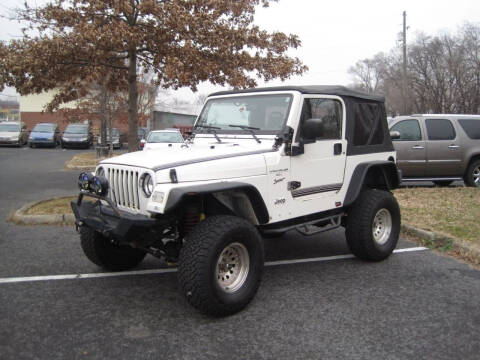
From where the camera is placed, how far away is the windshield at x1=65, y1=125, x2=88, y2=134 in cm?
2757

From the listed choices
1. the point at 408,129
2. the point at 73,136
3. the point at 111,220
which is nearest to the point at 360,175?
the point at 111,220

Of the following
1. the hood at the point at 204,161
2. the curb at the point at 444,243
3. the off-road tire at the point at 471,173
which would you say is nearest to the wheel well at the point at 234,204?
the hood at the point at 204,161

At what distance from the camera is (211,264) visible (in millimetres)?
3555

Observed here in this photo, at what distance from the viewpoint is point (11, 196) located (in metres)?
9.67

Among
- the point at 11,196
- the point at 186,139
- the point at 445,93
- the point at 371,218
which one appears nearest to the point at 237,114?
the point at 186,139

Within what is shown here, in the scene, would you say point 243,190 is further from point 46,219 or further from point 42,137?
point 42,137

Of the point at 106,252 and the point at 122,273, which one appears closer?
the point at 106,252

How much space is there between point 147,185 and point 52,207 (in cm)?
481

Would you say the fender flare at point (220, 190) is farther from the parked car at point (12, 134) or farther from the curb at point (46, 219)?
the parked car at point (12, 134)

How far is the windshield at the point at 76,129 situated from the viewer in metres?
27.6

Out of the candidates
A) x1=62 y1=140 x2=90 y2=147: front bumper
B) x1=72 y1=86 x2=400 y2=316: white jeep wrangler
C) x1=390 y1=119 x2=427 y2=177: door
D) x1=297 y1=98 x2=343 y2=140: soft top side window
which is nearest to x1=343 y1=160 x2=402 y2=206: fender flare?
x1=72 y1=86 x2=400 y2=316: white jeep wrangler

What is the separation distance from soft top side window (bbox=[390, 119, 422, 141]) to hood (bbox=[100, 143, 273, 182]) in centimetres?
697

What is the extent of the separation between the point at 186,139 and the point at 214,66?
2569 mm

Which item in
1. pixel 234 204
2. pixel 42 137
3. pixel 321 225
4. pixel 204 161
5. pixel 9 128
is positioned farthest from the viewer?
pixel 9 128
